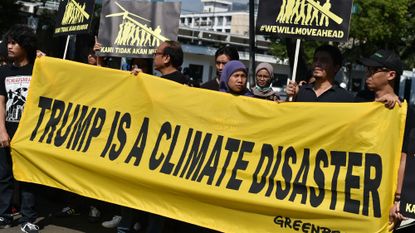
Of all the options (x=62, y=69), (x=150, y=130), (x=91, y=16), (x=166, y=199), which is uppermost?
(x=91, y=16)

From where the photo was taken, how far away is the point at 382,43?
24266 millimetres

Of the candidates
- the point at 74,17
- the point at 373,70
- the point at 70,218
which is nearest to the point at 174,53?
the point at 373,70

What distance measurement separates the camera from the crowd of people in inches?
182

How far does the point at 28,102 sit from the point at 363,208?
3.24 m

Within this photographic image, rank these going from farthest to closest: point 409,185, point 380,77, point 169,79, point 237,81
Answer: point 169,79 → point 237,81 → point 380,77 → point 409,185

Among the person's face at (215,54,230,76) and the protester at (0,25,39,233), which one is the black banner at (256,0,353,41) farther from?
the protester at (0,25,39,233)

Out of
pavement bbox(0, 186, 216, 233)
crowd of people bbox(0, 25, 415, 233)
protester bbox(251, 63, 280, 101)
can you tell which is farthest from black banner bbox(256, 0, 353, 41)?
pavement bbox(0, 186, 216, 233)

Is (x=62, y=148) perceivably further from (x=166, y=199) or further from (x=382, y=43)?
(x=382, y=43)

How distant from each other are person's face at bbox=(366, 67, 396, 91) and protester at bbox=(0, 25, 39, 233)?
3.19 meters

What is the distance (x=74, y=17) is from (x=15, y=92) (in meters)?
1.59

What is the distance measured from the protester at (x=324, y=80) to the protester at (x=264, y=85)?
1.24 ft

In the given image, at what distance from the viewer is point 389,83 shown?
4078mm

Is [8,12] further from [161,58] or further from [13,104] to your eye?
[161,58]

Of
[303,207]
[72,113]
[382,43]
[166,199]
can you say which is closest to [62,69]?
[72,113]
